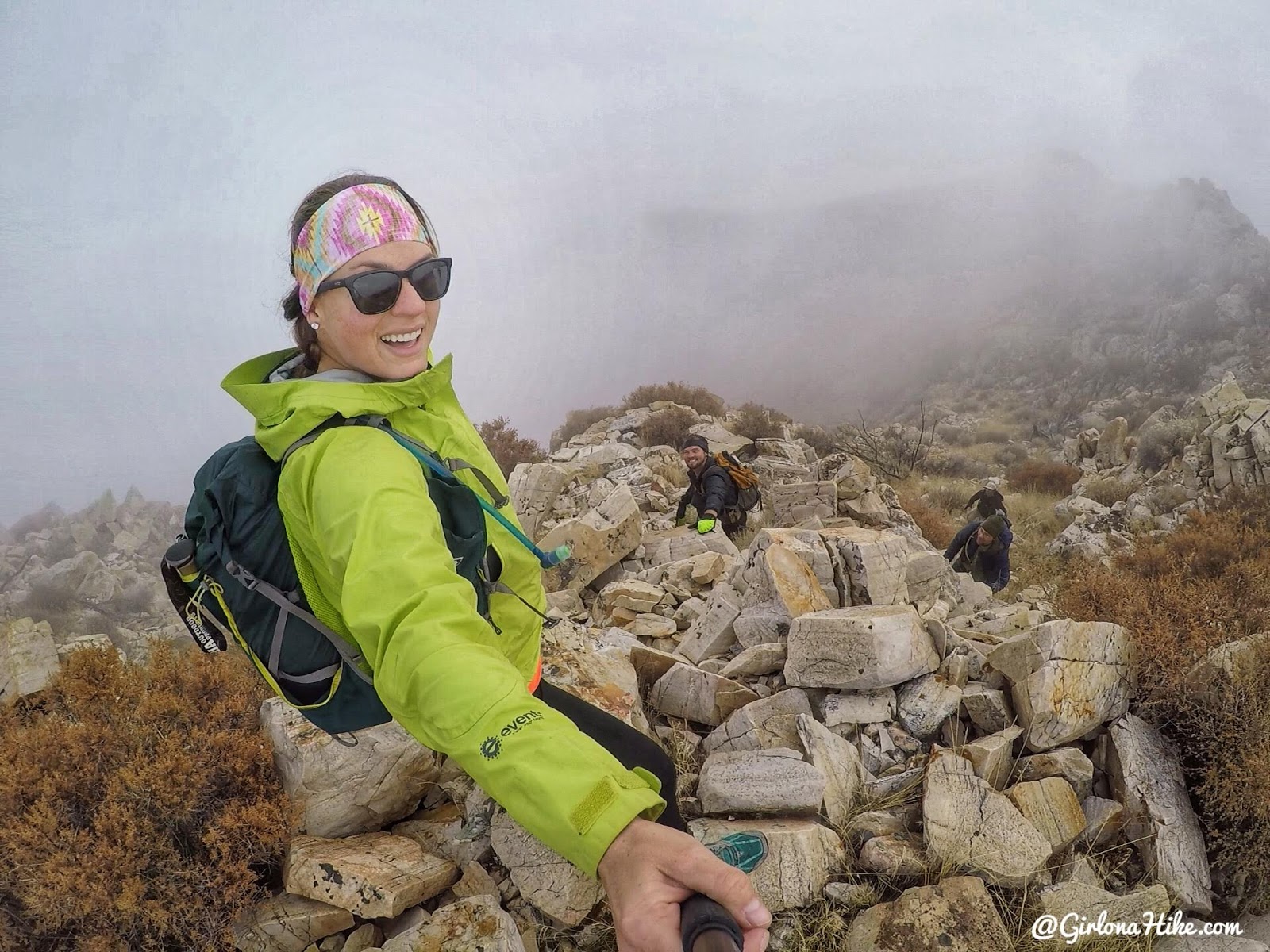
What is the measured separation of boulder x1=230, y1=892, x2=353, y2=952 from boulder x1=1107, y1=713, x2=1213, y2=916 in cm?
384

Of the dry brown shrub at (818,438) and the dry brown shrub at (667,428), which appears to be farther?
the dry brown shrub at (818,438)

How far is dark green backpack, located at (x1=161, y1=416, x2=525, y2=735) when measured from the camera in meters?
1.75

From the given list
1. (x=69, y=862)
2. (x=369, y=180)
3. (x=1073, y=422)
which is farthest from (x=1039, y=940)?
(x=1073, y=422)

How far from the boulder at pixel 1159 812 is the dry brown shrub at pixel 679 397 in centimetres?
2093

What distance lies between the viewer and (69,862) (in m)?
2.97

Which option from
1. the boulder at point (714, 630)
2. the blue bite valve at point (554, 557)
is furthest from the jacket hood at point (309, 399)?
the boulder at point (714, 630)

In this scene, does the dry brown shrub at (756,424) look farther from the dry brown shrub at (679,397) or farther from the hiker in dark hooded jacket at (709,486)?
the hiker in dark hooded jacket at (709,486)

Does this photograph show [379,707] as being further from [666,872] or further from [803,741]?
[803,741]

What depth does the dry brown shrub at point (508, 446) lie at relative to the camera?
1712 cm

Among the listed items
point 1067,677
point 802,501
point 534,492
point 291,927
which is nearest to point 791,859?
point 1067,677

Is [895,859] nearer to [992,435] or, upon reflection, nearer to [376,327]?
[376,327]

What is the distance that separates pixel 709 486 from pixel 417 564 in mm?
9064

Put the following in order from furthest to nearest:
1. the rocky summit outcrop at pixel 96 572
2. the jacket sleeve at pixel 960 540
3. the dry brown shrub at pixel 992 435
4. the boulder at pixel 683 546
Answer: the dry brown shrub at pixel 992 435 → the rocky summit outcrop at pixel 96 572 → the jacket sleeve at pixel 960 540 → the boulder at pixel 683 546

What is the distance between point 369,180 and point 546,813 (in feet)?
6.81
